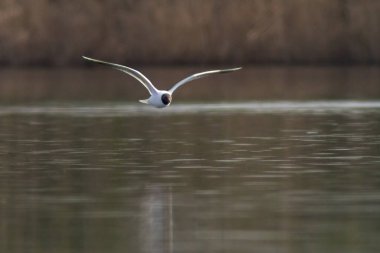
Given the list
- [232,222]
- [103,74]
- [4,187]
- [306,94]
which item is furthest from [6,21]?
[232,222]

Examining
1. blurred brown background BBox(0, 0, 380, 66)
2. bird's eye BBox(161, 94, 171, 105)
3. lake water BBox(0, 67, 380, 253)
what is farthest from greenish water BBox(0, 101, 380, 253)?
blurred brown background BBox(0, 0, 380, 66)

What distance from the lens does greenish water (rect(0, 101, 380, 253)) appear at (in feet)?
47.7

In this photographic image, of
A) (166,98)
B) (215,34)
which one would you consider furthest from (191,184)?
(215,34)

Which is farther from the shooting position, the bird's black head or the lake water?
the bird's black head

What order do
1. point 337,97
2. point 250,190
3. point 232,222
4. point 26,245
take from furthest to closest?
point 337,97 → point 250,190 → point 232,222 → point 26,245

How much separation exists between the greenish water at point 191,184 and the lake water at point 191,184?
20mm

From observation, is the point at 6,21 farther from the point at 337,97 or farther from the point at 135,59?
the point at 337,97

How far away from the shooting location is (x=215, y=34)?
50812 mm

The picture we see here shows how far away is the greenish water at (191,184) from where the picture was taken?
47.7 ft

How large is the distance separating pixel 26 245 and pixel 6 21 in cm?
3713

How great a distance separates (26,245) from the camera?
46.6ft

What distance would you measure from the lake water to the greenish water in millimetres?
20

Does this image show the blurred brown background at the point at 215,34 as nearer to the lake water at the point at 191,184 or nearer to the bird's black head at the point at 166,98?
the lake water at the point at 191,184

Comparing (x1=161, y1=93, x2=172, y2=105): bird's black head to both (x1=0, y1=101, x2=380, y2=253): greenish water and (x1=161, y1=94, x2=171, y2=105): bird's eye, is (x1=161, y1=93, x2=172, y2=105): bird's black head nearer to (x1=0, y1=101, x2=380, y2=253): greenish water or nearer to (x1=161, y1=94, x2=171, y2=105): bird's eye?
(x1=161, y1=94, x2=171, y2=105): bird's eye
